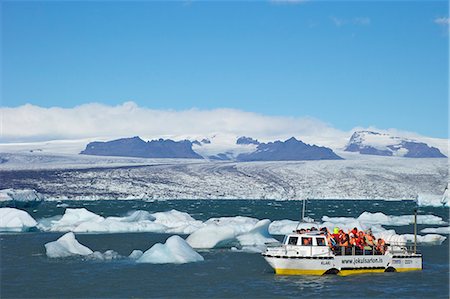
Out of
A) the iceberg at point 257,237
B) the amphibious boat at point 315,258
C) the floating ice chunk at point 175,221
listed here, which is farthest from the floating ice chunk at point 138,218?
the amphibious boat at point 315,258

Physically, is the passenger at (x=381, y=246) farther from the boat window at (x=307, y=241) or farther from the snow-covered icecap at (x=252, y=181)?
the snow-covered icecap at (x=252, y=181)

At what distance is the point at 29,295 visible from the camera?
2030 centimetres

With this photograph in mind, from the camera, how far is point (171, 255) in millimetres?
26156

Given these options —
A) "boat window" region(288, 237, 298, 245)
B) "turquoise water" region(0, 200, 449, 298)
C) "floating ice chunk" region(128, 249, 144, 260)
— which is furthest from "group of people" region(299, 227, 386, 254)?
"floating ice chunk" region(128, 249, 144, 260)

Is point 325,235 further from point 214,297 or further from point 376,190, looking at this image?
point 376,190

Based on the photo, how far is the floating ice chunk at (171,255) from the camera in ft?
85.8

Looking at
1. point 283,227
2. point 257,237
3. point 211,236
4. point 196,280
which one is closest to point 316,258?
point 196,280

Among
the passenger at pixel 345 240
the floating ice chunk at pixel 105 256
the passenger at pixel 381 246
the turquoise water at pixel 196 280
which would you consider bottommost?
the turquoise water at pixel 196 280

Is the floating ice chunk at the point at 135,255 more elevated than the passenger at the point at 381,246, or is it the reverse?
the passenger at the point at 381,246

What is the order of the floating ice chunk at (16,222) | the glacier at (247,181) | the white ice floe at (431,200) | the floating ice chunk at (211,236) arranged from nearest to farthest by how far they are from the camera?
the floating ice chunk at (211,236), the floating ice chunk at (16,222), the white ice floe at (431,200), the glacier at (247,181)

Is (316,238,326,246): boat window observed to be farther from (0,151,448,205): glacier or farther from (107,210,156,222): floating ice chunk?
(0,151,448,205): glacier

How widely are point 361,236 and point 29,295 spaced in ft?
34.8

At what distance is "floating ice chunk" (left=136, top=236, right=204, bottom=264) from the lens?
2614 cm

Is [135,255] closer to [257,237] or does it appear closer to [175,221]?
[257,237]
